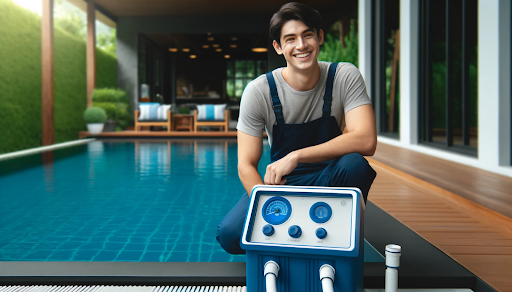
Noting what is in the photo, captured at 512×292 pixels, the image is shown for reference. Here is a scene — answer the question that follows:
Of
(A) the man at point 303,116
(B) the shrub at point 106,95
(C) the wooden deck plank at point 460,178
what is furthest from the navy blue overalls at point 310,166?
(B) the shrub at point 106,95

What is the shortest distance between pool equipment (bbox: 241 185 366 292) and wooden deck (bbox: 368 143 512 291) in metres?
0.63

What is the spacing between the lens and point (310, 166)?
184cm

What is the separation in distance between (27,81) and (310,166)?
7.43 metres

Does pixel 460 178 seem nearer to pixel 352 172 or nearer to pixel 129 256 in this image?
pixel 352 172

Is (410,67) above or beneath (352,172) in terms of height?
above

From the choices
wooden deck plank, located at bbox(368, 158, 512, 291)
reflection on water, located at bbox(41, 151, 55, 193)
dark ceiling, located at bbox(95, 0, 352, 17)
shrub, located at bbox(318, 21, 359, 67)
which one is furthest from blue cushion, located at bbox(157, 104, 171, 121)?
wooden deck plank, located at bbox(368, 158, 512, 291)

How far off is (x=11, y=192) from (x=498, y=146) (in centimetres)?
425

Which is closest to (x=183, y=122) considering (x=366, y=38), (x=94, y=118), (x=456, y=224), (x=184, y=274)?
(x=94, y=118)

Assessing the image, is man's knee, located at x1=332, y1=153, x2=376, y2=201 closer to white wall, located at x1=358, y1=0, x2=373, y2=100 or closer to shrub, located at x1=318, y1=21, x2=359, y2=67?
white wall, located at x1=358, y1=0, x2=373, y2=100

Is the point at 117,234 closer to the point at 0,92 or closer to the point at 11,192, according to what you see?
the point at 11,192

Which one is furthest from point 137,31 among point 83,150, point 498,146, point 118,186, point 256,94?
point 256,94

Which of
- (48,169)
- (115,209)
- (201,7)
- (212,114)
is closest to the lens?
(115,209)

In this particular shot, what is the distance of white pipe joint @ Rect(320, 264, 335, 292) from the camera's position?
121 centimetres

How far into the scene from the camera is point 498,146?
3.93m
